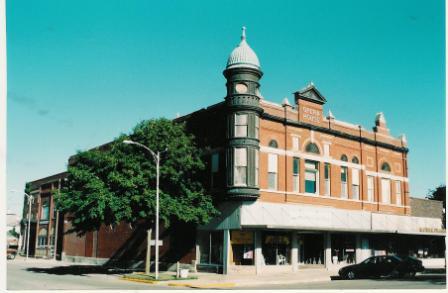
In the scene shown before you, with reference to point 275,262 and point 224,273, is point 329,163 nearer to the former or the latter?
point 275,262

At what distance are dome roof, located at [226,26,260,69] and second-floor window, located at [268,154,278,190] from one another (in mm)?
6634

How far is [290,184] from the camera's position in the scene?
3759cm

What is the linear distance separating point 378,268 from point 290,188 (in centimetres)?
875

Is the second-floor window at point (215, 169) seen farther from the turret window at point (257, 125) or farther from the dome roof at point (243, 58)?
the dome roof at point (243, 58)

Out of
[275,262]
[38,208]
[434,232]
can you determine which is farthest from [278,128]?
[38,208]

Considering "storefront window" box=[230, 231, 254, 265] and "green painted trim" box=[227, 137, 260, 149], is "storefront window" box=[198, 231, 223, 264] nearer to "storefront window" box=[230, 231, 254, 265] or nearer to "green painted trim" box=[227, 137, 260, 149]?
"storefront window" box=[230, 231, 254, 265]

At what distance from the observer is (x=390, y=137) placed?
46969mm

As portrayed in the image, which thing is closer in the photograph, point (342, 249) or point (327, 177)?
point (327, 177)

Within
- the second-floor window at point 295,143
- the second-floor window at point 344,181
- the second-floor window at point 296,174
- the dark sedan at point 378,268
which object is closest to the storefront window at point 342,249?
the second-floor window at point 344,181

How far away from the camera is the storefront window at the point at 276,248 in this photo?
35656mm

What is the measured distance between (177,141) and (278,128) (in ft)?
26.1

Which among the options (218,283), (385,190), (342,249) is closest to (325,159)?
(342,249)

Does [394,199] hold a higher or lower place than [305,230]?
higher

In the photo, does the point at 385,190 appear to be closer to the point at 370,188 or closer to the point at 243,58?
the point at 370,188
